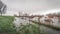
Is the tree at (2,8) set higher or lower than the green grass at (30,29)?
higher

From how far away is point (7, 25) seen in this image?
→ 1570 mm

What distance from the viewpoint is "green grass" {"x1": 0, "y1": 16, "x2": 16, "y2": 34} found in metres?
1.55

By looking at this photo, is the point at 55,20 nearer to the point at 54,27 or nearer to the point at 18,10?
the point at 54,27

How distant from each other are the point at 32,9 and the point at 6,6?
0.35 metres

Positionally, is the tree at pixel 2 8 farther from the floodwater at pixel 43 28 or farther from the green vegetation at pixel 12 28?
the floodwater at pixel 43 28

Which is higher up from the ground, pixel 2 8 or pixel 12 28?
pixel 2 8

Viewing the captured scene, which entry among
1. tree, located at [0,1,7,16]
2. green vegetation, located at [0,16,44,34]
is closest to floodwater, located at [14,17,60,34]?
green vegetation, located at [0,16,44,34]

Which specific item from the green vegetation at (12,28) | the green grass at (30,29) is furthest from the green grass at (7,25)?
the green grass at (30,29)

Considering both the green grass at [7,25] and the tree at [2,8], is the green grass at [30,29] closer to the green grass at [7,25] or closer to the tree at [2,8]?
the green grass at [7,25]

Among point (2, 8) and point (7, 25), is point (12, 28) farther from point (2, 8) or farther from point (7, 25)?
point (2, 8)

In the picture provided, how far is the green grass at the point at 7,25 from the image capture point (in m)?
1.55

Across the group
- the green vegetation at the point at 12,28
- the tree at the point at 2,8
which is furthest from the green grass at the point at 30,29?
the tree at the point at 2,8

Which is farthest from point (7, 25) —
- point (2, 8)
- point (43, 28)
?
point (43, 28)

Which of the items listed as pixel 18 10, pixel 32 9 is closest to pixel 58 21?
pixel 32 9
